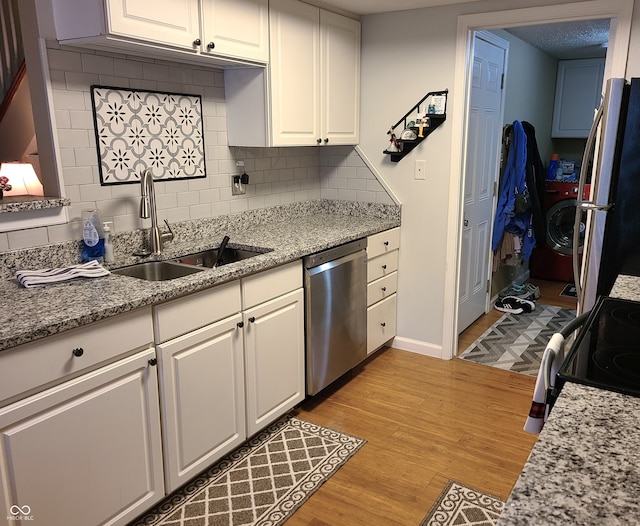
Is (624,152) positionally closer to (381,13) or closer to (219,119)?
(381,13)

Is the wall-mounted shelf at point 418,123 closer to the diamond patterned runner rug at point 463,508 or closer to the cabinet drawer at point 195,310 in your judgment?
the cabinet drawer at point 195,310

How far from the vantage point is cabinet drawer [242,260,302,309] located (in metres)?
2.38

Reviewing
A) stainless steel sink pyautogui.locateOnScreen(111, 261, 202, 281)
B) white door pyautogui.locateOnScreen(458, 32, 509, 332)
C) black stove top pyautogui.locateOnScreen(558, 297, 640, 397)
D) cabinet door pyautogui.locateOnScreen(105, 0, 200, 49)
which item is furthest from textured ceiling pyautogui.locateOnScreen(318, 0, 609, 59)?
black stove top pyautogui.locateOnScreen(558, 297, 640, 397)

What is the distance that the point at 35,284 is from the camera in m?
1.95

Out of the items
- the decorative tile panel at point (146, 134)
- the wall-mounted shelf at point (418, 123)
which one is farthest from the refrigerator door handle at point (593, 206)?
the decorative tile panel at point (146, 134)

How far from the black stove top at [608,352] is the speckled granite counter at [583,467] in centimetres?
5

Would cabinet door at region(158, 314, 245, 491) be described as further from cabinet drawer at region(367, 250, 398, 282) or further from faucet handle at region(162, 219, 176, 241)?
cabinet drawer at region(367, 250, 398, 282)

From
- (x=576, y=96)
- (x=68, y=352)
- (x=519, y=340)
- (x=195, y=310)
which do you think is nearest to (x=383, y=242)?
(x=519, y=340)

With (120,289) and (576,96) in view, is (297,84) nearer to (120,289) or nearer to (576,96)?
(120,289)

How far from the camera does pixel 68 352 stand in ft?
5.41

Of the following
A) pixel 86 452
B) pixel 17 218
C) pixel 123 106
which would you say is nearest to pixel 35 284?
pixel 17 218

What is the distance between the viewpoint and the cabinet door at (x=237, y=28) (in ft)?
7.74

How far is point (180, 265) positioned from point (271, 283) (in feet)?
1.40

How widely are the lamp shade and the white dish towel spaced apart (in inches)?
52.9
